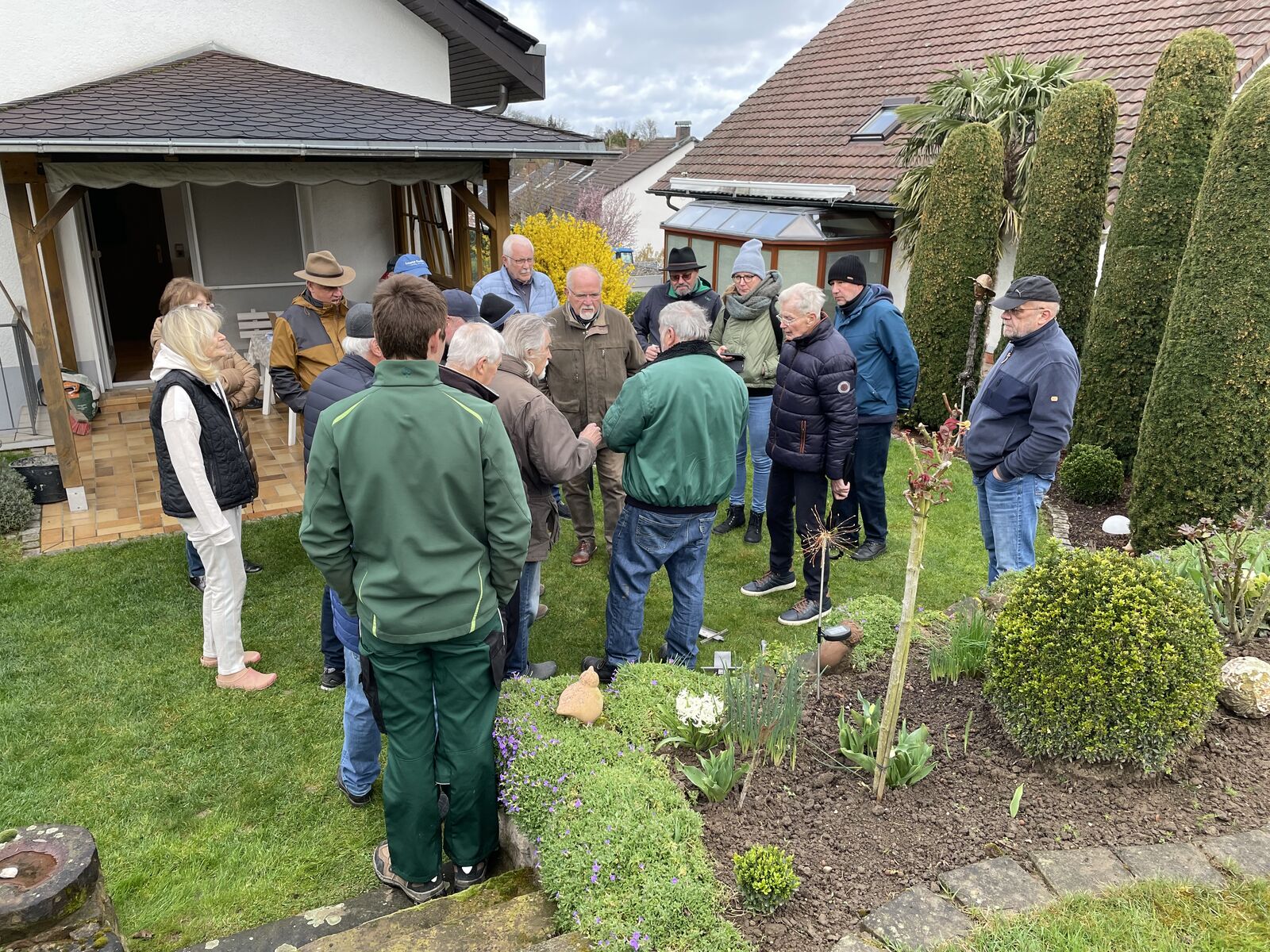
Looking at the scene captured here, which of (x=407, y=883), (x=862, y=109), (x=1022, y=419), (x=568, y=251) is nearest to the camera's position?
(x=407, y=883)

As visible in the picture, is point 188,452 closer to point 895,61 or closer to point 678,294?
point 678,294

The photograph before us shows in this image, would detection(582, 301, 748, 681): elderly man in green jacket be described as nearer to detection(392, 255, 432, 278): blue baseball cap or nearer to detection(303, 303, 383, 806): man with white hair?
detection(303, 303, 383, 806): man with white hair

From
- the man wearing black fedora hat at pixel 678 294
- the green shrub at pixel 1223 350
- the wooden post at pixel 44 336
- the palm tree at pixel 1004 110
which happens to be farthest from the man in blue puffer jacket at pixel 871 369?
the wooden post at pixel 44 336

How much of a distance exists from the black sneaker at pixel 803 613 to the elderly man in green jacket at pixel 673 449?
1.27 m

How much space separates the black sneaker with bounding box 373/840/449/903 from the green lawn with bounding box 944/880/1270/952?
1.75 meters

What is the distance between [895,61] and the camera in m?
15.1

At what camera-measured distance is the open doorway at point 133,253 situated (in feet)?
43.1

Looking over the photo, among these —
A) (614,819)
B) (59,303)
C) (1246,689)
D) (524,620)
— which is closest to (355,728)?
(524,620)

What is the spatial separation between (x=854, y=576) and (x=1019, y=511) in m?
1.47

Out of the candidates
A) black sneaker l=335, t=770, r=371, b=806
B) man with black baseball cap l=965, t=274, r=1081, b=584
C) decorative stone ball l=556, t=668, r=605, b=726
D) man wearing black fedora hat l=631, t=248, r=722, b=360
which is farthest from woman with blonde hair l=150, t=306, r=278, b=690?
man with black baseball cap l=965, t=274, r=1081, b=584

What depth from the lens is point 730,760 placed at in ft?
9.91

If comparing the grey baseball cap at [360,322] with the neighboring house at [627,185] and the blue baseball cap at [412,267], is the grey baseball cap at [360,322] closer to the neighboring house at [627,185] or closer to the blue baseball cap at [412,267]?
the blue baseball cap at [412,267]

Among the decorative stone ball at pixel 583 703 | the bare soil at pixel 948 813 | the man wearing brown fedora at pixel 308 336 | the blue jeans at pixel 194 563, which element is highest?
the man wearing brown fedora at pixel 308 336

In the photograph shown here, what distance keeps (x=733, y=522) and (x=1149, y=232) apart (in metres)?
4.41
